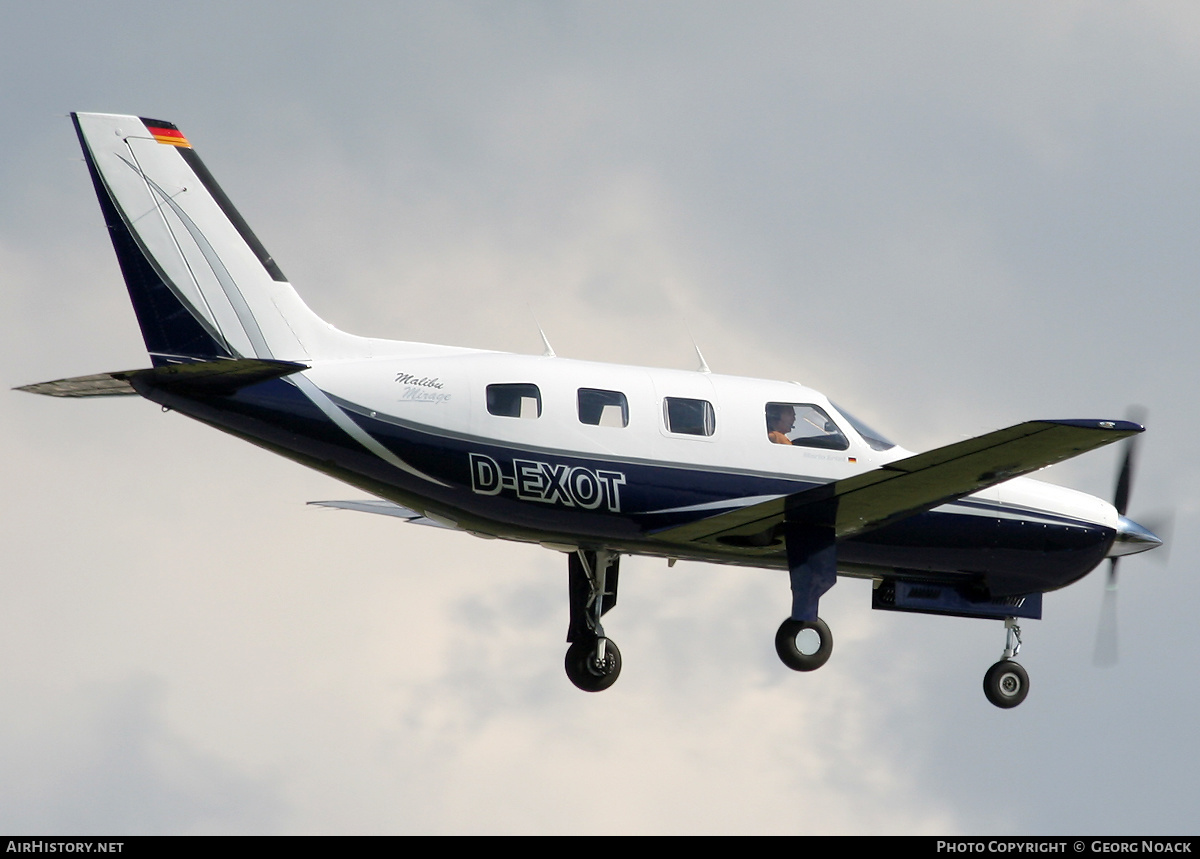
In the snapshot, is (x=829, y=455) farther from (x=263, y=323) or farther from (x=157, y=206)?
(x=157, y=206)

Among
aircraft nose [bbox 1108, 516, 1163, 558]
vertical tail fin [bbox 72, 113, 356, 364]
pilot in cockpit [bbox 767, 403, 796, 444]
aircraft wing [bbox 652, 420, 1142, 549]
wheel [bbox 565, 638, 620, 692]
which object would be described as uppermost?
vertical tail fin [bbox 72, 113, 356, 364]

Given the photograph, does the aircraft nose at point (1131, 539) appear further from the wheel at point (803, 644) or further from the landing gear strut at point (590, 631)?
the landing gear strut at point (590, 631)

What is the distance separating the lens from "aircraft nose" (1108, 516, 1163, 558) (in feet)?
91.0

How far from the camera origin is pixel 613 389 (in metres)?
23.8

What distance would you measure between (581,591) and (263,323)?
22.8ft

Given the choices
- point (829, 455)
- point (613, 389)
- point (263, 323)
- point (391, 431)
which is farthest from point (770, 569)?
point (263, 323)

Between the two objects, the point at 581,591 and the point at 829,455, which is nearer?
the point at 829,455

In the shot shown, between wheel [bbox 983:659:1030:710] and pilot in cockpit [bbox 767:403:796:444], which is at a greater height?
pilot in cockpit [bbox 767:403:796:444]

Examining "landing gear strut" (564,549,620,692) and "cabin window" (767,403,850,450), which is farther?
"landing gear strut" (564,549,620,692)

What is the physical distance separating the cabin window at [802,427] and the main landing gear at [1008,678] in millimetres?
5221

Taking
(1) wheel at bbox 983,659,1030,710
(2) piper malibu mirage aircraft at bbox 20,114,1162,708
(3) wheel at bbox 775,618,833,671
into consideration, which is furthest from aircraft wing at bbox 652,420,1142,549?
(1) wheel at bbox 983,659,1030,710

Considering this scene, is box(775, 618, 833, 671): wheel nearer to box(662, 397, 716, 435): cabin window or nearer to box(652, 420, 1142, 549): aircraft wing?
box(652, 420, 1142, 549): aircraft wing

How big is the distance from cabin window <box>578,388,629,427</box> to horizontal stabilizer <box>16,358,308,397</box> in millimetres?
3974
